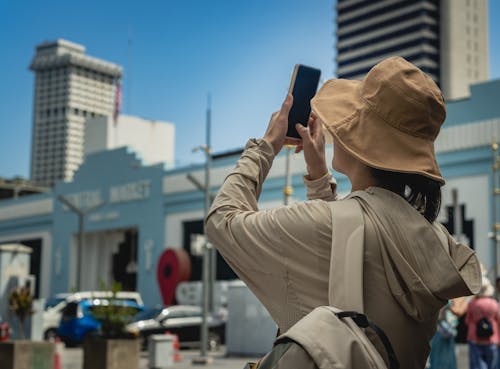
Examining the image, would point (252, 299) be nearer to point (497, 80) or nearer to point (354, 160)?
point (497, 80)

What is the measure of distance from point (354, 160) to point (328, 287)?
35 cm

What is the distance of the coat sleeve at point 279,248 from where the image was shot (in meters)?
2.02

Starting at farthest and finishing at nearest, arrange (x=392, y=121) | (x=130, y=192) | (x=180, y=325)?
(x=130, y=192) → (x=180, y=325) → (x=392, y=121)

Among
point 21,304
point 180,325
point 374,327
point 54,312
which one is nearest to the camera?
point 374,327

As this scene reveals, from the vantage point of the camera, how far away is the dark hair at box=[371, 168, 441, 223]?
2.17m

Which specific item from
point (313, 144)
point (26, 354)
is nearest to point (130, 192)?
point (26, 354)

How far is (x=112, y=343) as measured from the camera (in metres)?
14.4

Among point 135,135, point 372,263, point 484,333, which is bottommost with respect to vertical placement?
point 484,333

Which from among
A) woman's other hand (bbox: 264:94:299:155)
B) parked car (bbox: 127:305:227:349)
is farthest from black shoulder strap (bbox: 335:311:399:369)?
parked car (bbox: 127:305:227:349)

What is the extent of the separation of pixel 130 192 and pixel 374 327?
2119 inches

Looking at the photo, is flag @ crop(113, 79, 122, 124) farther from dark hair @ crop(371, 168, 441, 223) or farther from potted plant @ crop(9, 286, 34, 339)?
dark hair @ crop(371, 168, 441, 223)

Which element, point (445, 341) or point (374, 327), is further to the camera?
point (445, 341)

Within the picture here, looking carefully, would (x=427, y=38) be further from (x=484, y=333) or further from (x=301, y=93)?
(x=301, y=93)

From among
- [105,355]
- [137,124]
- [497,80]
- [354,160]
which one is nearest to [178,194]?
[137,124]
